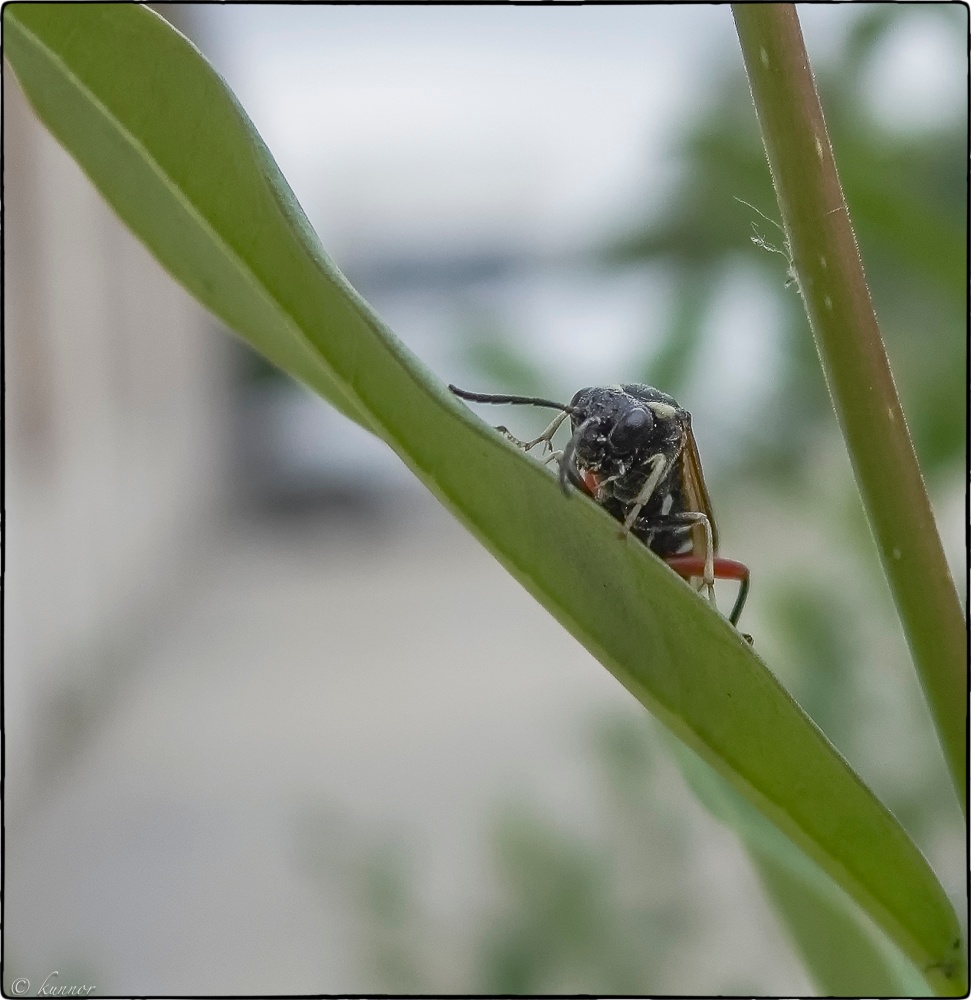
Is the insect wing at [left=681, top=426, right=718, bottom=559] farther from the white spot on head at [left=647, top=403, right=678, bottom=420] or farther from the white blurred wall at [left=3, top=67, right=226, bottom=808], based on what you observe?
the white blurred wall at [left=3, top=67, right=226, bottom=808]

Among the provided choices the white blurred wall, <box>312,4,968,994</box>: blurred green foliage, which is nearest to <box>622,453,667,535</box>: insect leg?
<box>312,4,968,994</box>: blurred green foliage

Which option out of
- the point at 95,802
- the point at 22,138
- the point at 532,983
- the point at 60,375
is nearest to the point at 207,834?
the point at 95,802

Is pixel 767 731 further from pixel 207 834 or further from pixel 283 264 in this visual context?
pixel 207 834

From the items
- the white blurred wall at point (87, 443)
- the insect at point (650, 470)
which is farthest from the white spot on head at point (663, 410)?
the white blurred wall at point (87, 443)

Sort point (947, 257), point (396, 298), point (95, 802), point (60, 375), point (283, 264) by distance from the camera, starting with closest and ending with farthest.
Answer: point (283, 264) → point (947, 257) → point (396, 298) → point (60, 375) → point (95, 802)

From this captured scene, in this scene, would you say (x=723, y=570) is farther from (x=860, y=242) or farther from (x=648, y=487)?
(x=860, y=242)

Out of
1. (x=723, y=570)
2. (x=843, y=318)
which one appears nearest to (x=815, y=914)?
(x=723, y=570)
